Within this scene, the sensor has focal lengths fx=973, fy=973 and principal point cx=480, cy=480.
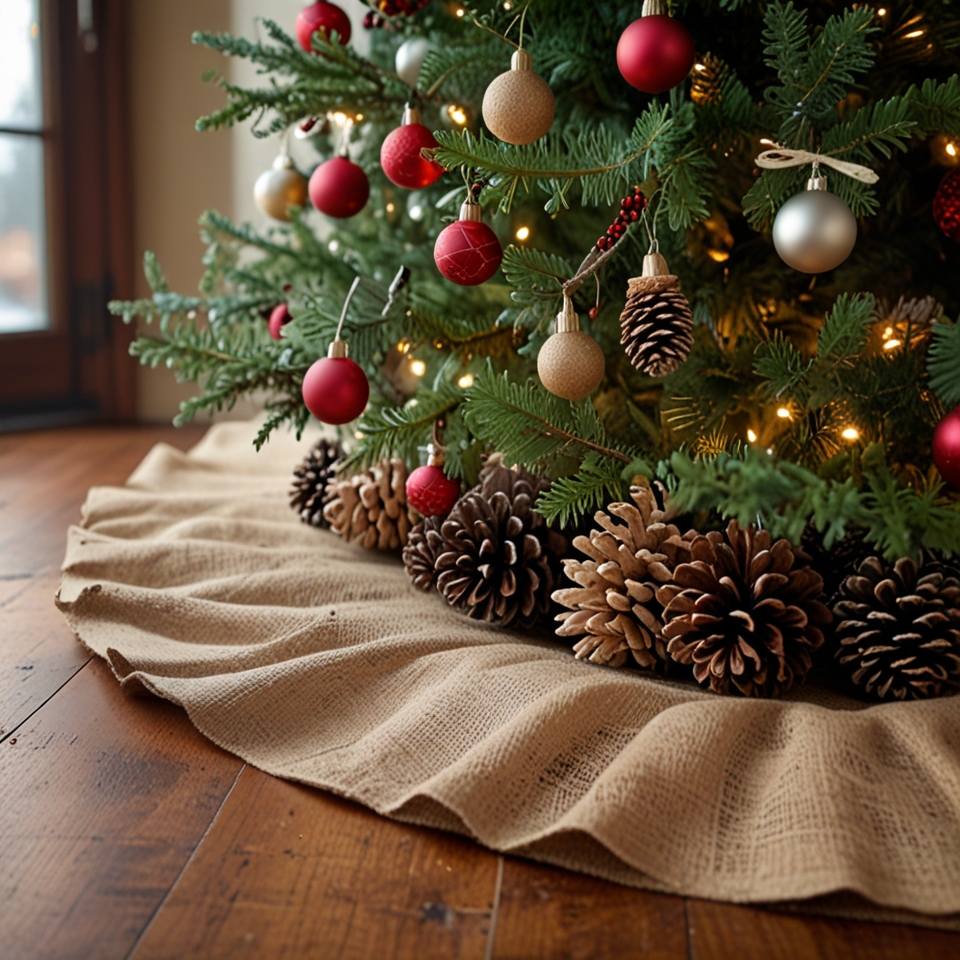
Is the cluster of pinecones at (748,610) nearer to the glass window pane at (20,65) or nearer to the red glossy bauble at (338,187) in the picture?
the red glossy bauble at (338,187)

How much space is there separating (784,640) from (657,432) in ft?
0.71

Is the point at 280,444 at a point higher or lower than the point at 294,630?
lower

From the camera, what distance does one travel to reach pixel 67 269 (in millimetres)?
2023

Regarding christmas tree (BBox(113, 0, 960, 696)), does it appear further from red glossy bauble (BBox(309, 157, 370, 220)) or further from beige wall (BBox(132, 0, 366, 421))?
beige wall (BBox(132, 0, 366, 421))

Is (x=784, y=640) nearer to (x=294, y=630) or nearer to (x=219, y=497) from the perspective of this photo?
(x=294, y=630)

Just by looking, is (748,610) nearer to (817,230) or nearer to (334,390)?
(817,230)

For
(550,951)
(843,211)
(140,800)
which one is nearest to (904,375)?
(843,211)

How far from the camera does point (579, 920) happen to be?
1.67 feet

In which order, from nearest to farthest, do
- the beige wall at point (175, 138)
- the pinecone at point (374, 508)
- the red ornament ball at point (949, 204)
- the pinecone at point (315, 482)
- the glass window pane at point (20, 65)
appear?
the red ornament ball at point (949, 204) → the pinecone at point (374, 508) → the pinecone at point (315, 482) → the glass window pane at point (20, 65) → the beige wall at point (175, 138)

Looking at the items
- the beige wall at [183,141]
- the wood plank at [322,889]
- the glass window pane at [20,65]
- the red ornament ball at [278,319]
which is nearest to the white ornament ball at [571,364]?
the wood plank at [322,889]

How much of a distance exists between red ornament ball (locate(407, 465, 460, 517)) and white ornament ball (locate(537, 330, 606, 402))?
0.20 metres

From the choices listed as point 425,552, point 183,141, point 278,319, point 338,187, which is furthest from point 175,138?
point 425,552

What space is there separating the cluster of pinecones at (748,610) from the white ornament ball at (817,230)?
7.8 inches

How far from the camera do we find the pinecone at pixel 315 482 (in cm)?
114
